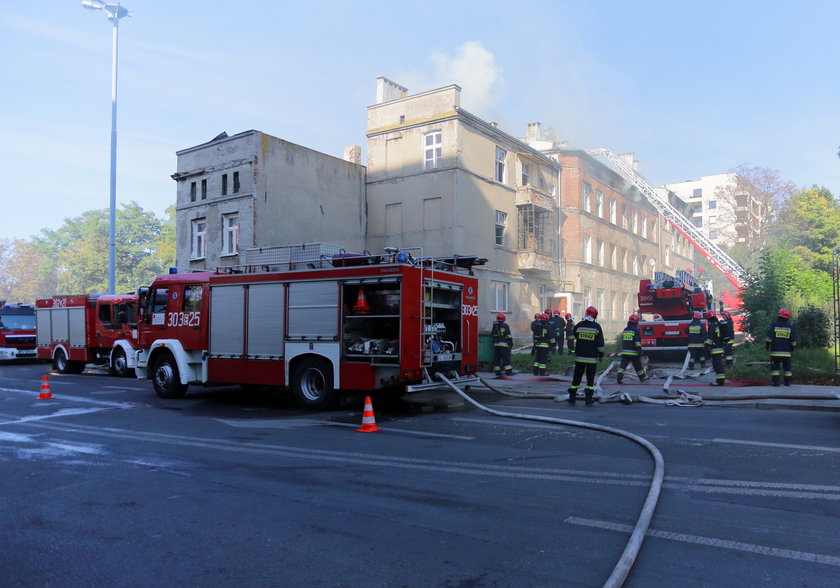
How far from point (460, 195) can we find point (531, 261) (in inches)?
226

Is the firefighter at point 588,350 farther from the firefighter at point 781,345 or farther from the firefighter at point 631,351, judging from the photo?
the firefighter at point 781,345

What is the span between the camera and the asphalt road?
3.80 m

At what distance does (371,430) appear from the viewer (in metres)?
8.79

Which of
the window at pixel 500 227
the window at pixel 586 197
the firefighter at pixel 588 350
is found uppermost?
the window at pixel 586 197

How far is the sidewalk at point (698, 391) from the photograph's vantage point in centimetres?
1052

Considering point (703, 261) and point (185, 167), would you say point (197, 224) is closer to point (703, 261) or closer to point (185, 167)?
point (185, 167)

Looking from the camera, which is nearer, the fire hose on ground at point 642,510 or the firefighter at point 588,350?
the fire hose on ground at point 642,510

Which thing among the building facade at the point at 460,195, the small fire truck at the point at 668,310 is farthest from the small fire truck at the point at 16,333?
the small fire truck at the point at 668,310

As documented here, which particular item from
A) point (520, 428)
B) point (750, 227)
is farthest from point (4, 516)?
point (750, 227)

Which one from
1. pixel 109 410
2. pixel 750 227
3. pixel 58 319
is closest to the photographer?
pixel 109 410

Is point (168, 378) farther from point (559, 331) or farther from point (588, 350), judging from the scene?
point (559, 331)

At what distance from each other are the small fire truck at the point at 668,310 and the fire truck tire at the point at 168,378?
508 inches

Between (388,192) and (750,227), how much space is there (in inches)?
1391

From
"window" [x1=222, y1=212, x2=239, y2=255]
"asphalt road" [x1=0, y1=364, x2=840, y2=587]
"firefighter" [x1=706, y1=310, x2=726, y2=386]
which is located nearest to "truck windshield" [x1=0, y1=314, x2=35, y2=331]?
"window" [x1=222, y1=212, x2=239, y2=255]
